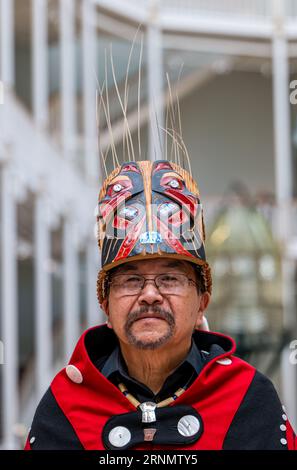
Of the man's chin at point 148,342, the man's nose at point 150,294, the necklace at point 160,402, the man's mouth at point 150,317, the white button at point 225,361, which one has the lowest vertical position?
the necklace at point 160,402

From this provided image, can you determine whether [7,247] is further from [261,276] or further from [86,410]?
[86,410]

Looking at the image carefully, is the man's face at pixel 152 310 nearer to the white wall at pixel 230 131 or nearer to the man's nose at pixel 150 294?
the man's nose at pixel 150 294

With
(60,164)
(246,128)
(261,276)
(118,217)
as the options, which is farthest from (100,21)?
(118,217)

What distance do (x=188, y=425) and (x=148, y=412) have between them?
0.13m

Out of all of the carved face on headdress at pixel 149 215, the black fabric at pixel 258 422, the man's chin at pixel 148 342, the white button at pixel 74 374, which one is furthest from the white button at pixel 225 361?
the white button at pixel 74 374

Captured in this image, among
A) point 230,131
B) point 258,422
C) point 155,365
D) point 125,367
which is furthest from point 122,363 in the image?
point 230,131

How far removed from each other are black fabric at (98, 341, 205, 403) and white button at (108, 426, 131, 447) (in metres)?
0.18

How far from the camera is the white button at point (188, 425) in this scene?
330 cm

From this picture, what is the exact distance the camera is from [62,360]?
19.0 meters

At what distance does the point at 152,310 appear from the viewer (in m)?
3.38

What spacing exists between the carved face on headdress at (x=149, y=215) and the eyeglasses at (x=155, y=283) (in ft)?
0.20

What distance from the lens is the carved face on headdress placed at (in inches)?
133

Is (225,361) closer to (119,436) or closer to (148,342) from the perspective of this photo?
(148,342)

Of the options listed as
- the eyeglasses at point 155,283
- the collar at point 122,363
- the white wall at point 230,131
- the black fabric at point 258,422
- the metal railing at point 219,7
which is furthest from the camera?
the white wall at point 230,131
